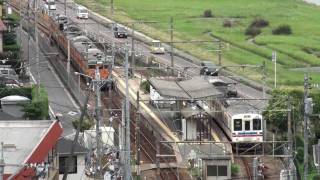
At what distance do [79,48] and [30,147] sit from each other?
21998mm

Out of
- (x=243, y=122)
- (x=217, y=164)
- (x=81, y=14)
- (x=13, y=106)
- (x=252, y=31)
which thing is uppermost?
(x=81, y=14)

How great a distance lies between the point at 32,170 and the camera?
42.9 ft

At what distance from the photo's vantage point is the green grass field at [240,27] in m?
45.7

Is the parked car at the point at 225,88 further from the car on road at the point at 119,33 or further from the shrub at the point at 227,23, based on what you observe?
the shrub at the point at 227,23

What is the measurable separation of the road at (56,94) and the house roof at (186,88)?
301 centimetres

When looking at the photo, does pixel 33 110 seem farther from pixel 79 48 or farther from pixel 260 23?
pixel 260 23

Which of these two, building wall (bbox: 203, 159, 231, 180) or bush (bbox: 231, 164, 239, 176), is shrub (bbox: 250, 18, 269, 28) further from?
building wall (bbox: 203, 159, 231, 180)

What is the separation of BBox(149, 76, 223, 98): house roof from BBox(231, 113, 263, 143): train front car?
1650 millimetres

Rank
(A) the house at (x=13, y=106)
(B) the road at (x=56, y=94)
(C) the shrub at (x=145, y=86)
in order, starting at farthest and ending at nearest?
(C) the shrub at (x=145, y=86), (B) the road at (x=56, y=94), (A) the house at (x=13, y=106)

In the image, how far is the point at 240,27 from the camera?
195 feet

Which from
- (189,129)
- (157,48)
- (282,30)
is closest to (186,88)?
(189,129)

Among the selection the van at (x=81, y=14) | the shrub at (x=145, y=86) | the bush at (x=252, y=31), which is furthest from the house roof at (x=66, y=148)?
the bush at (x=252, y=31)

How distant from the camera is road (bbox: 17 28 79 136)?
28.4 meters

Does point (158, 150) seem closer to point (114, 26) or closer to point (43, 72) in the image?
point (43, 72)
